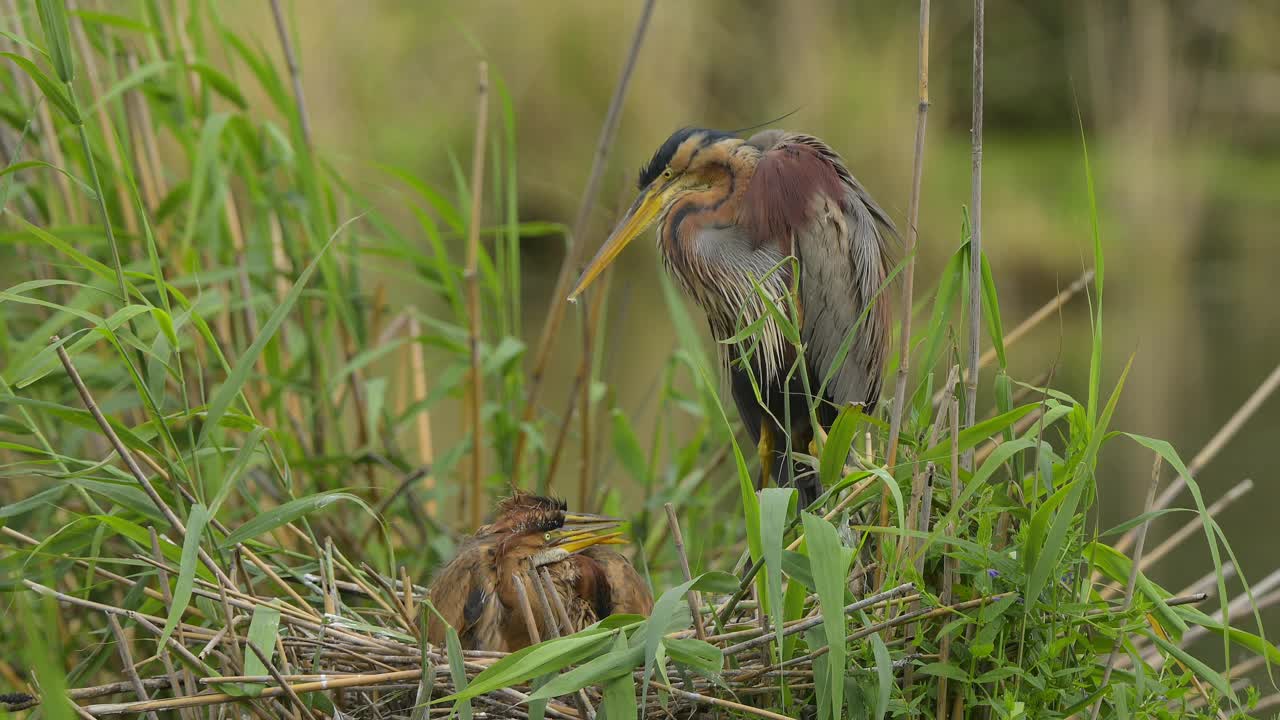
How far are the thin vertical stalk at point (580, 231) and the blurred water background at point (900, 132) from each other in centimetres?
370

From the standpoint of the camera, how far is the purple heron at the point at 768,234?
2459 millimetres

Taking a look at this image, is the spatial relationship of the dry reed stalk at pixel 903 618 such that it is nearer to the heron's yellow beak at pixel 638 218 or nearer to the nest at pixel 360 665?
the nest at pixel 360 665

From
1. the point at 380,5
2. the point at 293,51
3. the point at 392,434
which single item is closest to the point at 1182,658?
the point at 392,434

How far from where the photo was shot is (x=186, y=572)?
148 cm

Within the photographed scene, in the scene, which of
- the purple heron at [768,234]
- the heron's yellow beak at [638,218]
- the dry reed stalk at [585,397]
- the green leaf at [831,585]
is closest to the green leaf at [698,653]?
the green leaf at [831,585]

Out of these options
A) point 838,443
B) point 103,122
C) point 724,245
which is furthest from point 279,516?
point 103,122

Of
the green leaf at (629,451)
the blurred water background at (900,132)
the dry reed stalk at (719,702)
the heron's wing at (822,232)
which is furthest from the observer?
the blurred water background at (900,132)

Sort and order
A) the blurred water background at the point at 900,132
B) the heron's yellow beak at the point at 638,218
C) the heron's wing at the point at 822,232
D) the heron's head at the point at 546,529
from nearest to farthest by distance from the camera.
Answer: the heron's head at the point at 546,529, the heron's wing at the point at 822,232, the heron's yellow beak at the point at 638,218, the blurred water background at the point at 900,132

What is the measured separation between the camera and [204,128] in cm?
255

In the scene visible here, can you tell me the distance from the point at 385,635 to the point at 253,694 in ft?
0.92

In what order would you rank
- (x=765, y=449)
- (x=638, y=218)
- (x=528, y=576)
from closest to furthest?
(x=528, y=576)
(x=638, y=218)
(x=765, y=449)

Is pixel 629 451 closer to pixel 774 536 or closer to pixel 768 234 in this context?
pixel 768 234

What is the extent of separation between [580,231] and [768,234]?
45cm

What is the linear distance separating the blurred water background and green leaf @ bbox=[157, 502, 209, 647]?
16.8ft
